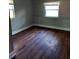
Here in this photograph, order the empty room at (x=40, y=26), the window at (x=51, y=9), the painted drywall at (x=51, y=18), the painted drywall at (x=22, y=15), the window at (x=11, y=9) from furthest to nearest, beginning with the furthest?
the window at (x=51, y=9) < the painted drywall at (x=51, y=18) < the painted drywall at (x=22, y=15) < the window at (x=11, y=9) < the empty room at (x=40, y=26)

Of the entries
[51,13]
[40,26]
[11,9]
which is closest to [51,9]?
[51,13]

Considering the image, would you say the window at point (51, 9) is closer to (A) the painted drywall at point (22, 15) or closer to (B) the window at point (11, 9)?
(A) the painted drywall at point (22, 15)

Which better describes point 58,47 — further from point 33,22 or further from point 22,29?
point 33,22

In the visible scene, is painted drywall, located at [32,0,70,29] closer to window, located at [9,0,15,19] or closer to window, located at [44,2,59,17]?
window, located at [44,2,59,17]

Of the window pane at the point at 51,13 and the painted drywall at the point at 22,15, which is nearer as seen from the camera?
the painted drywall at the point at 22,15

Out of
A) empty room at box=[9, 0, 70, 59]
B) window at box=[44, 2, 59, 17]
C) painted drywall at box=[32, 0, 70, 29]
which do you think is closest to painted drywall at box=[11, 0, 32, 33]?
empty room at box=[9, 0, 70, 59]

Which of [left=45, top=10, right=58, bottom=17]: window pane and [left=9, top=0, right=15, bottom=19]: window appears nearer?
[left=9, top=0, right=15, bottom=19]: window

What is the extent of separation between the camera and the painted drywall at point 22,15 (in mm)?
4379

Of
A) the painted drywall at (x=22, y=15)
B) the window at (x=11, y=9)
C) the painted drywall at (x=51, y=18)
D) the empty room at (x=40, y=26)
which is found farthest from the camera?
the painted drywall at (x=51, y=18)

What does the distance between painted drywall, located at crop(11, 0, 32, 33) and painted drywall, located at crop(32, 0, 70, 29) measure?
1.03 ft

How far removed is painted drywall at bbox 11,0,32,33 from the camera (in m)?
4.38

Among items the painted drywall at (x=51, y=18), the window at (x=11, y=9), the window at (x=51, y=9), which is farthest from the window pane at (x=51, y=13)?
the window at (x=11, y=9)

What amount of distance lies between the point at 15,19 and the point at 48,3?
180 centimetres
